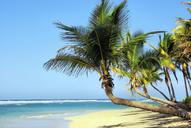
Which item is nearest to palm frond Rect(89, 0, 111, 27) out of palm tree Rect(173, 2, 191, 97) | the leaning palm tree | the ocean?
the leaning palm tree

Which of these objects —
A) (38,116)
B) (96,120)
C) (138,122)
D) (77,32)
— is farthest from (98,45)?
(38,116)

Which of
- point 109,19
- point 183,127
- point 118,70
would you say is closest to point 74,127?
point 183,127

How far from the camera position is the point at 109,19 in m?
10.9

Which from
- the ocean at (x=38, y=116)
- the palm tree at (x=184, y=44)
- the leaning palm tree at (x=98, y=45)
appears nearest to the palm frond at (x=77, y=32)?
the leaning palm tree at (x=98, y=45)

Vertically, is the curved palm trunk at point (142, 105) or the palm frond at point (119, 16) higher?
the palm frond at point (119, 16)

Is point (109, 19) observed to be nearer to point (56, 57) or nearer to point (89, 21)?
point (89, 21)

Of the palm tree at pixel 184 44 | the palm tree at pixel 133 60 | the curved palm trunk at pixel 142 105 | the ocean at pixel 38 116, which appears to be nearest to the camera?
the curved palm trunk at pixel 142 105

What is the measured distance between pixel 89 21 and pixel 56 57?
1340mm

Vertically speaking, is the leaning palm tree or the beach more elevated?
the leaning palm tree

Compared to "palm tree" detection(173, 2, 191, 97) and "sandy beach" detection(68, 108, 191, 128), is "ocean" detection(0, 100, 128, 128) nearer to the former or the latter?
"sandy beach" detection(68, 108, 191, 128)

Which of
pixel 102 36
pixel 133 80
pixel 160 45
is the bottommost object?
pixel 133 80

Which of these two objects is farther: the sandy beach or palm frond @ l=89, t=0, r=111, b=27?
the sandy beach

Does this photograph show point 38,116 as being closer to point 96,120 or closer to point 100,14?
point 96,120

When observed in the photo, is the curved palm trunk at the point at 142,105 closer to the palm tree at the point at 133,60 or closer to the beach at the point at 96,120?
the palm tree at the point at 133,60
